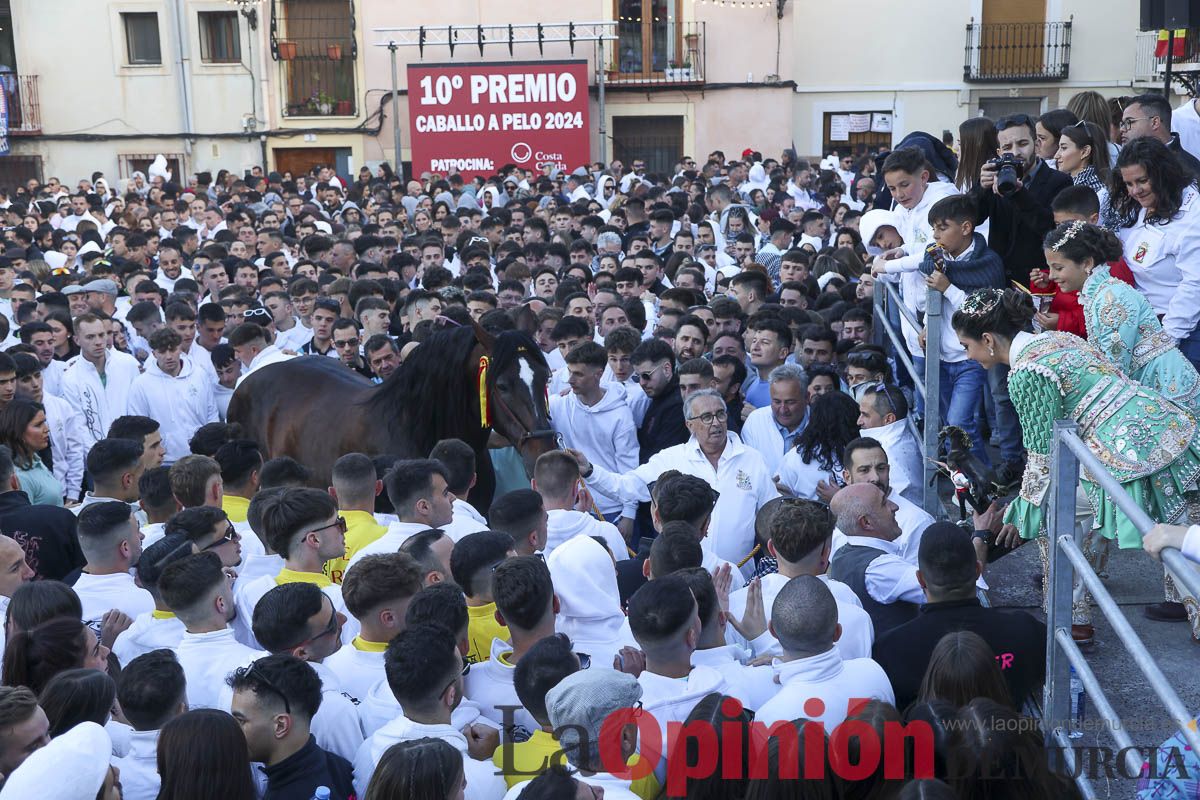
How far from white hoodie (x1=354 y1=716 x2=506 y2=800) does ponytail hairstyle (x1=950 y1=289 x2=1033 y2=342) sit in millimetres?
2647

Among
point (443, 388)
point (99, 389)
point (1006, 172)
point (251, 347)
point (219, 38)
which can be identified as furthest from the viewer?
point (219, 38)

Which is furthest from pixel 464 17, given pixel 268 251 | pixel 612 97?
pixel 268 251

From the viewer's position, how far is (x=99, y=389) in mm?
8477

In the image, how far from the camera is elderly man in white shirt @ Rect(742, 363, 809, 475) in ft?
22.7

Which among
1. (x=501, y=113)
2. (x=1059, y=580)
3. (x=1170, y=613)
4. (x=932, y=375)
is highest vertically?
(x=501, y=113)

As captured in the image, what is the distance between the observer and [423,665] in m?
3.64

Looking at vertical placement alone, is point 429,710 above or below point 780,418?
below

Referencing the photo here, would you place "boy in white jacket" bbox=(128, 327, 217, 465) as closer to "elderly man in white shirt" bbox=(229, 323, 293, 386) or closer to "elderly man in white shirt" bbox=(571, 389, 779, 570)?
"elderly man in white shirt" bbox=(229, 323, 293, 386)

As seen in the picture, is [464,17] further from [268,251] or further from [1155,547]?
[1155,547]

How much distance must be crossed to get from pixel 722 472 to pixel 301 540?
2.34 m

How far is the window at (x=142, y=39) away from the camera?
28828 mm

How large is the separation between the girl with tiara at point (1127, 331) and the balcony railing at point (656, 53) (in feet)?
77.5

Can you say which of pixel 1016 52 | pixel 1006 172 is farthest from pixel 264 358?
pixel 1016 52

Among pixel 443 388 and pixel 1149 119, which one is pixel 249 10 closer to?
pixel 443 388
